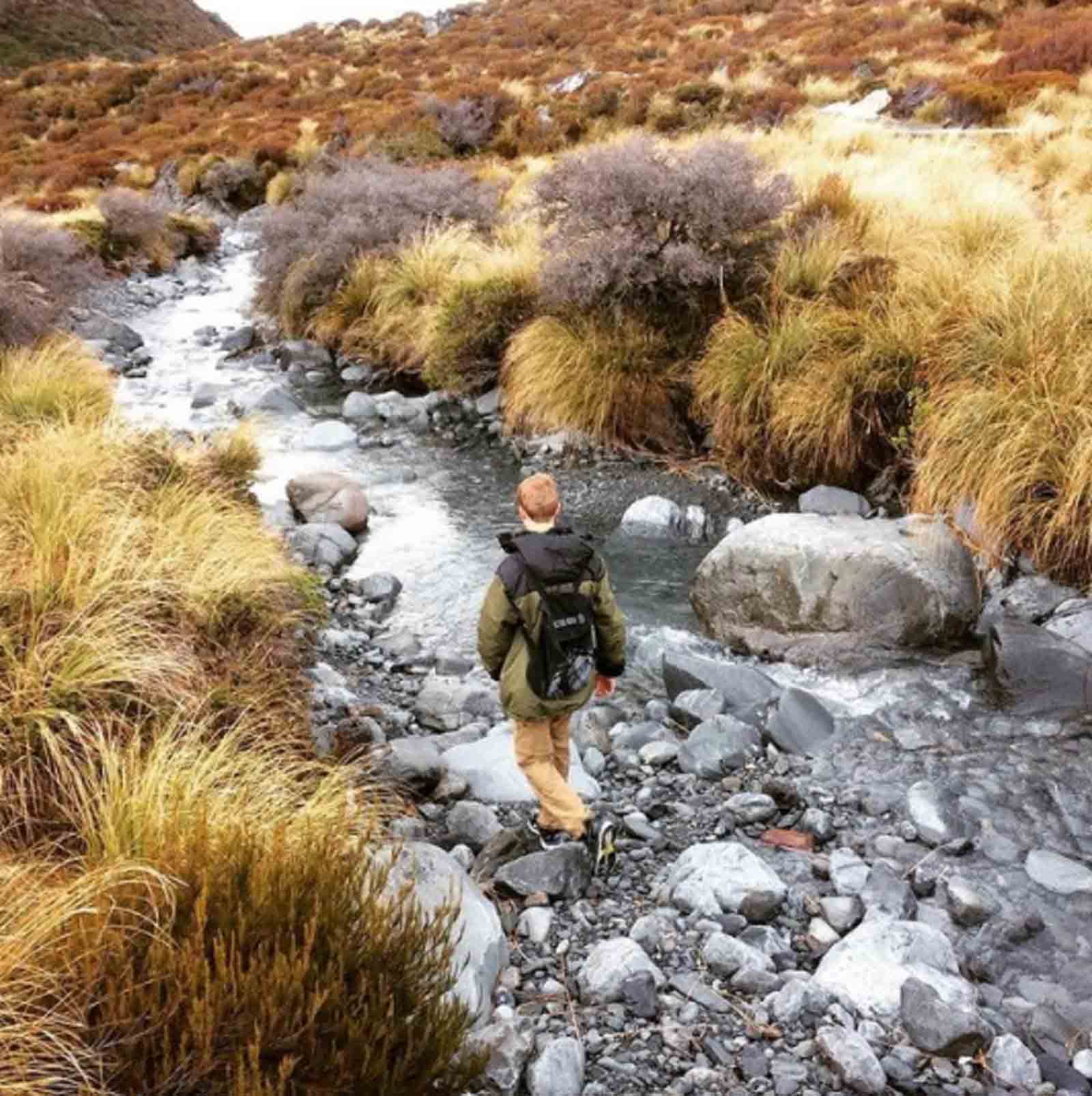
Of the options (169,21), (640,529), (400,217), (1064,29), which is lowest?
(640,529)

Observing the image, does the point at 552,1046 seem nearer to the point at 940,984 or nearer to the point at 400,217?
the point at 940,984

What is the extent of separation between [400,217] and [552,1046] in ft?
37.9

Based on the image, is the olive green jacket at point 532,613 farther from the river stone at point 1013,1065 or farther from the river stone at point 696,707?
the river stone at point 1013,1065

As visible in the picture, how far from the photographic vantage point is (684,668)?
5129 mm

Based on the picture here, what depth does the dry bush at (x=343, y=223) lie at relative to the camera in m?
12.5

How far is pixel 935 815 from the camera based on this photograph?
399 centimetres

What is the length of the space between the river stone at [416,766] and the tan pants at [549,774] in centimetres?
48

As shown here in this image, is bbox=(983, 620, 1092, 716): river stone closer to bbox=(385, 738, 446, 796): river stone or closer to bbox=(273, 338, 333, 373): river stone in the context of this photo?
bbox=(385, 738, 446, 796): river stone

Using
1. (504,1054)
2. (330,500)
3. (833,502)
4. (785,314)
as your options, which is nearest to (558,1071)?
(504,1054)

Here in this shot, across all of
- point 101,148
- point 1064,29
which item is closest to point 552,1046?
point 1064,29

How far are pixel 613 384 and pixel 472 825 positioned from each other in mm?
5356

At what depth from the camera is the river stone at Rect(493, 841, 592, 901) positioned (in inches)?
140

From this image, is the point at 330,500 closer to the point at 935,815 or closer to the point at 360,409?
the point at 360,409

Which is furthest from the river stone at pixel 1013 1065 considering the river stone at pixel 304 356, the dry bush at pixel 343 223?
the dry bush at pixel 343 223
